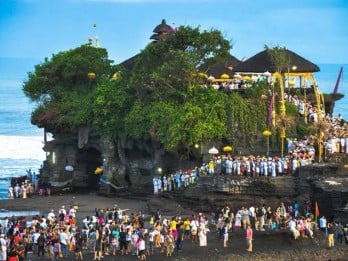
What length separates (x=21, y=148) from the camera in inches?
4235

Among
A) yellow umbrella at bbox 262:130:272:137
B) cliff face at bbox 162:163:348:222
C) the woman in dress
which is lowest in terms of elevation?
the woman in dress

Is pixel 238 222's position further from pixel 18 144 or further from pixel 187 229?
pixel 18 144

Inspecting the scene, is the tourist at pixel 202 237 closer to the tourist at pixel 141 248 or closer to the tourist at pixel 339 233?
the tourist at pixel 141 248

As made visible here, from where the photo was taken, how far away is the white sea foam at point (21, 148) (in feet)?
323

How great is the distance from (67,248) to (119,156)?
16928 mm

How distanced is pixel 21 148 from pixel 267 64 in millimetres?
56709

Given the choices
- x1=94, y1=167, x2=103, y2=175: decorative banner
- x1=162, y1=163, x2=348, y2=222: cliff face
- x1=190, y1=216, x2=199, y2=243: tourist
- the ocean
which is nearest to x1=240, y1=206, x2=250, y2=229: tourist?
x1=190, y1=216, x2=199, y2=243: tourist

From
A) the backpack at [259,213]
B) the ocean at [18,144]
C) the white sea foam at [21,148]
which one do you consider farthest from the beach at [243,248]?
the white sea foam at [21,148]

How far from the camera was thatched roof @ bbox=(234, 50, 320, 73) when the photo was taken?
55.2 meters

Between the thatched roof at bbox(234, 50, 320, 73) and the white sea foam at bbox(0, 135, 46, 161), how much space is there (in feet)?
140

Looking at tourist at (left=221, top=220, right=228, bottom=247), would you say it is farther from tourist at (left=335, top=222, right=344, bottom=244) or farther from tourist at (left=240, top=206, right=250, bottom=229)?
tourist at (left=335, top=222, right=344, bottom=244)

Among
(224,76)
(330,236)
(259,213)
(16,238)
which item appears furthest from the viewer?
(224,76)

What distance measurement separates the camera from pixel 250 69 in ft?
185

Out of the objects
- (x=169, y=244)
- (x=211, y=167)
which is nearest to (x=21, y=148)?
(x=211, y=167)
